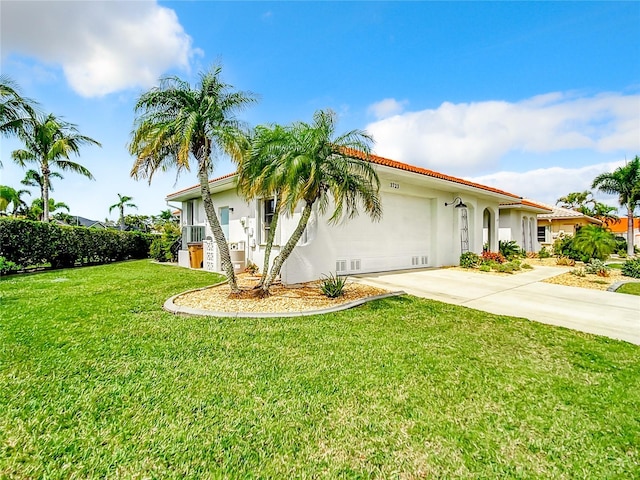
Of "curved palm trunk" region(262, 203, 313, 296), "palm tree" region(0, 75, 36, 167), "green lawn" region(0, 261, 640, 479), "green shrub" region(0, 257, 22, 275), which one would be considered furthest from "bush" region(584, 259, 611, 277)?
"palm tree" region(0, 75, 36, 167)

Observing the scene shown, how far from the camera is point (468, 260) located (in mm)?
14625

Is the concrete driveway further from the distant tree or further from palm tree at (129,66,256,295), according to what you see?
the distant tree

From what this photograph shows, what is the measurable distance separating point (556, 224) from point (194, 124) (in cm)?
3506

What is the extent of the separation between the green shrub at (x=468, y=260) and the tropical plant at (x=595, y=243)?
15.1ft

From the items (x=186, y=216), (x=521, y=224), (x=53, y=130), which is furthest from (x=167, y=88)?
(x=521, y=224)

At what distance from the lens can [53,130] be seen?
21422 millimetres

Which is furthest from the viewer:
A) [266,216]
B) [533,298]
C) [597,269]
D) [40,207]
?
[40,207]

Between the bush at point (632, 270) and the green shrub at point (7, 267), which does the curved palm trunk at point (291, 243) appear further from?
the bush at point (632, 270)

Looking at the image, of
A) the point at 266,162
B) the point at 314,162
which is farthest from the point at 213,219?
the point at 314,162

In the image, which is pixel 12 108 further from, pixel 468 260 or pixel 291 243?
pixel 468 260

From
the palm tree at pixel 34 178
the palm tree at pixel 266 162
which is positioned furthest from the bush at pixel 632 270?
the palm tree at pixel 34 178

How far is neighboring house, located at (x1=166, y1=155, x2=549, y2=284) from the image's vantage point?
Answer: 10.8 meters

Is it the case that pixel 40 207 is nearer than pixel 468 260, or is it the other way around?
pixel 468 260

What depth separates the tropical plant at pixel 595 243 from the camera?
13.1 m
